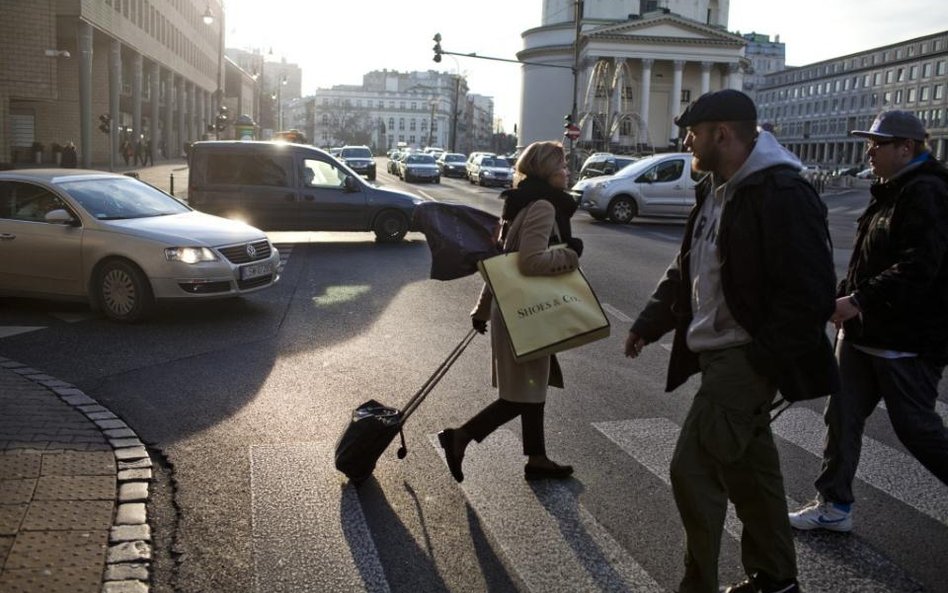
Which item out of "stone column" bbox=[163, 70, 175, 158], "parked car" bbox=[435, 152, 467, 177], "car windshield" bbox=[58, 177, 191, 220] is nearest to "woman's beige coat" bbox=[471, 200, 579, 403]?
"car windshield" bbox=[58, 177, 191, 220]

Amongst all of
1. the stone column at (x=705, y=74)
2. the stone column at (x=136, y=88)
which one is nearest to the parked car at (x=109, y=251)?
the stone column at (x=136, y=88)

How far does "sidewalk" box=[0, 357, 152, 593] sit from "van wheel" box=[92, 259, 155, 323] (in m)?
3.10

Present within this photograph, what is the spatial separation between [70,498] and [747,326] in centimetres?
316

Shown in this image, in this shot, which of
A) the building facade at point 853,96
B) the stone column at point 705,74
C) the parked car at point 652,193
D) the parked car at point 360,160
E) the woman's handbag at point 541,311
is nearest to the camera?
the woman's handbag at point 541,311

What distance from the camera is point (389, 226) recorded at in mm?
17750

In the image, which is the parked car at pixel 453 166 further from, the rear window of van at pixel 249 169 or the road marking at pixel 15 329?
the road marking at pixel 15 329

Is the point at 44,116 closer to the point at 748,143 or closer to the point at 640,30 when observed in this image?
the point at 640,30

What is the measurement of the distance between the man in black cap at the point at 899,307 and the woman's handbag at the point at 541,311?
1043mm

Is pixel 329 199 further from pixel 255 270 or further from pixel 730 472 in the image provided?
pixel 730 472

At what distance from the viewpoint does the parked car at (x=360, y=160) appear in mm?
46356

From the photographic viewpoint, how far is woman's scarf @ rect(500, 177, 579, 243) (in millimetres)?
A: 4402

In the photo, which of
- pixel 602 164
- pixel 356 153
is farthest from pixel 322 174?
pixel 356 153

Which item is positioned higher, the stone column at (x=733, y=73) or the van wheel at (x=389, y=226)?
the stone column at (x=733, y=73)

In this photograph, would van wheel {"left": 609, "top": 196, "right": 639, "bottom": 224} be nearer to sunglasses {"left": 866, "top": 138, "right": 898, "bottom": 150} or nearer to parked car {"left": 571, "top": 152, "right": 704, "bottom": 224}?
parked car {"left": 571, "top": 152, "right": 704, "bottom": 224}
